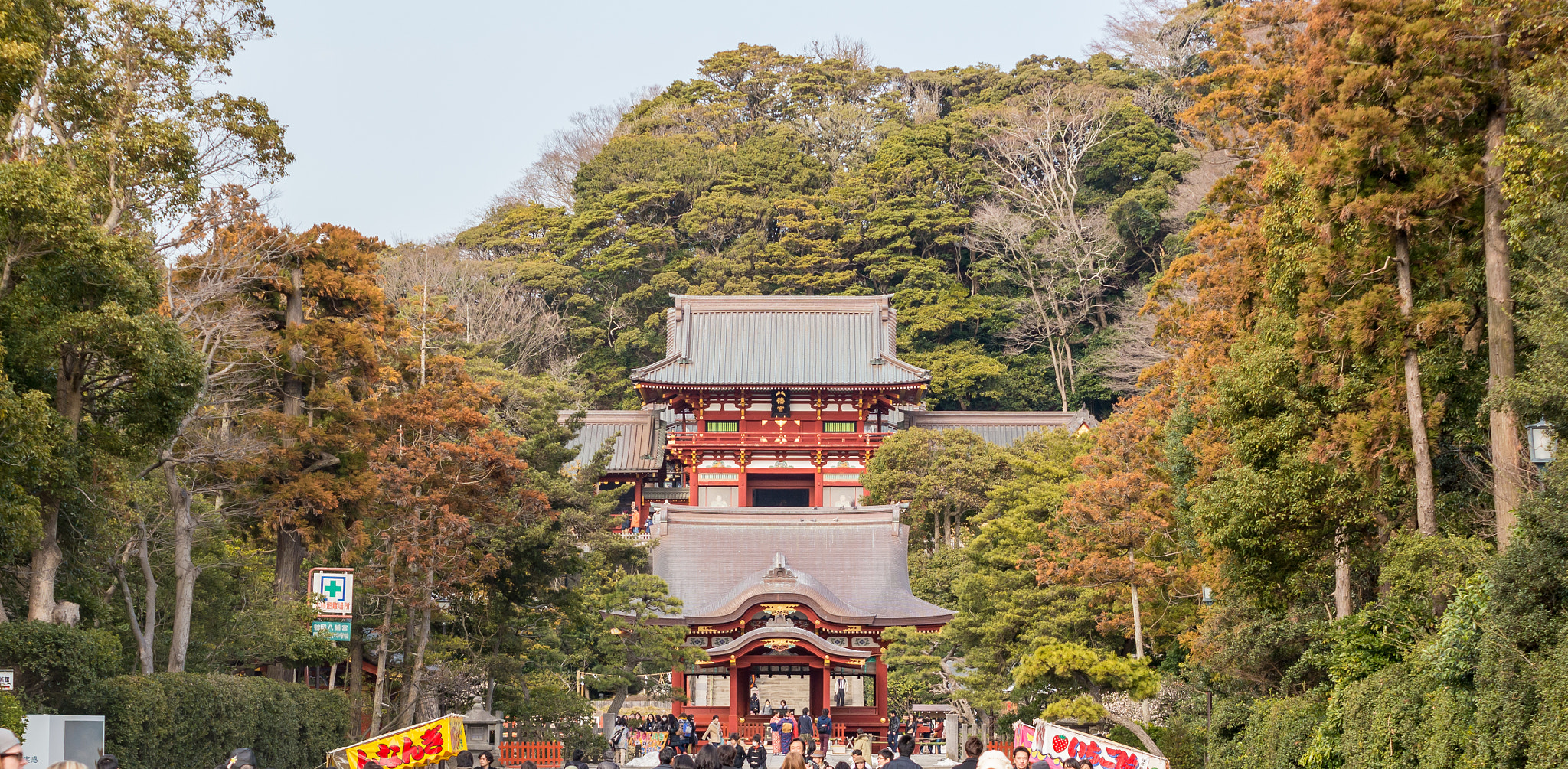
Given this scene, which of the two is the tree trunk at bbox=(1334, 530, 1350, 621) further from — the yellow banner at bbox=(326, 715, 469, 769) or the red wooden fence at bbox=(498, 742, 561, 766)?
the red wooden fence at bbox=(498, 742, 561, 766)

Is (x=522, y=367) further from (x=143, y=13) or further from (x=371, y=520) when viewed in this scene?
(x=143, y=13)

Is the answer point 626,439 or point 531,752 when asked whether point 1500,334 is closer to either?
point 531,752

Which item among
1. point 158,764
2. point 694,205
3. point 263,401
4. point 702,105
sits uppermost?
point 702,105

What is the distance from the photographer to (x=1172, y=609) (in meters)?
20.4

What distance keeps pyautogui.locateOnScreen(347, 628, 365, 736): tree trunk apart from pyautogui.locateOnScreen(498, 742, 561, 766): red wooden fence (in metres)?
2.55

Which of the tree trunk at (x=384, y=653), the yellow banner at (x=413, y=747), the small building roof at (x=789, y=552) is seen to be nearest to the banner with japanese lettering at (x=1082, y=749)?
the yellow banner at (x=413, y=747)

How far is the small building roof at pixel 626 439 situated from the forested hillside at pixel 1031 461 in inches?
344

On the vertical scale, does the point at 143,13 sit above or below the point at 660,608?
above

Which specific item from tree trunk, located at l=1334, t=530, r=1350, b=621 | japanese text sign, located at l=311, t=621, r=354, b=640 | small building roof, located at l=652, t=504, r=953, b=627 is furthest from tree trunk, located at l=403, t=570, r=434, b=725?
tree trunk, located at l=1334, t=530, r=1350, b=621

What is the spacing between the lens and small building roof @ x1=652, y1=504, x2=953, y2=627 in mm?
29844

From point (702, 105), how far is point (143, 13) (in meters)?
39.8

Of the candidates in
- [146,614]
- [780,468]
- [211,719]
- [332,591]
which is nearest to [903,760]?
[211,719]

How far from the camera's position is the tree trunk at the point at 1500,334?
11742 mm

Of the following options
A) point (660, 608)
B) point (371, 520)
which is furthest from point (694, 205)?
point (371, 520)
